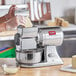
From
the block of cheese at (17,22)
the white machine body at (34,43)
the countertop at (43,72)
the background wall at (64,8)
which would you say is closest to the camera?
the countertop at (43,72)

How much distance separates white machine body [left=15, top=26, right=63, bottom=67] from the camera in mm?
1822

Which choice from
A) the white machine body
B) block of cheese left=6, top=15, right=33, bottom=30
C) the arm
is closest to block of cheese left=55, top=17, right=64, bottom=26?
block of cheese left=6, top=15, right=33, bottom=30

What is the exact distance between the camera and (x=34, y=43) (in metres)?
1.84

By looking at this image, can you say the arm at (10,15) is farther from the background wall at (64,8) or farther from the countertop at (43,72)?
the countertop at (43,72)

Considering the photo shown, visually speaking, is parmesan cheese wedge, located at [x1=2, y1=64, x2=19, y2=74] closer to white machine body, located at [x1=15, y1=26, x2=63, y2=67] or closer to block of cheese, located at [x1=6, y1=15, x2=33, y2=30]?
white machine body, located at [x1=15, y1=26, x2=63, y2=67]

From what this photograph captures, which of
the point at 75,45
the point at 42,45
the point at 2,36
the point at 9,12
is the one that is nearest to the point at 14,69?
the point at 42,45

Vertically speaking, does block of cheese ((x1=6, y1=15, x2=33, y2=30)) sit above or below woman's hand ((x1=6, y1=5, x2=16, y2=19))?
below

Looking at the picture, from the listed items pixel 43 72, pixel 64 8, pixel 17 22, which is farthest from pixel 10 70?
pixel 64 8

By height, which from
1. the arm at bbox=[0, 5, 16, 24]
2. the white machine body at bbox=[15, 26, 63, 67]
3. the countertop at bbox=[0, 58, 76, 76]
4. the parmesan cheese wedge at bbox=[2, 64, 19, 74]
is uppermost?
the arm at bbox=[0, 5, 16, 24]

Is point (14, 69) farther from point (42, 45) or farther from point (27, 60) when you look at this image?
point (42, 45)

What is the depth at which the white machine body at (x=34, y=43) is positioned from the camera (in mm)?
1822

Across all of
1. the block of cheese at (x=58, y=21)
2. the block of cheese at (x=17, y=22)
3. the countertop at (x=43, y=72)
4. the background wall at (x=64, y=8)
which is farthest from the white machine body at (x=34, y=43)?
the background wall at (x=64, y=8)

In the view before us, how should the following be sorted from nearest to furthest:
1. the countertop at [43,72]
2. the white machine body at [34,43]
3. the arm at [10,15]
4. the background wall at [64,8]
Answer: the countertop at [43,72]
the white machine body at [34,43]
the arm at [10,15]
the background wall at [64,8]

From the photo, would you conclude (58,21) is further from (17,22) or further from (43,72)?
(43,72)
